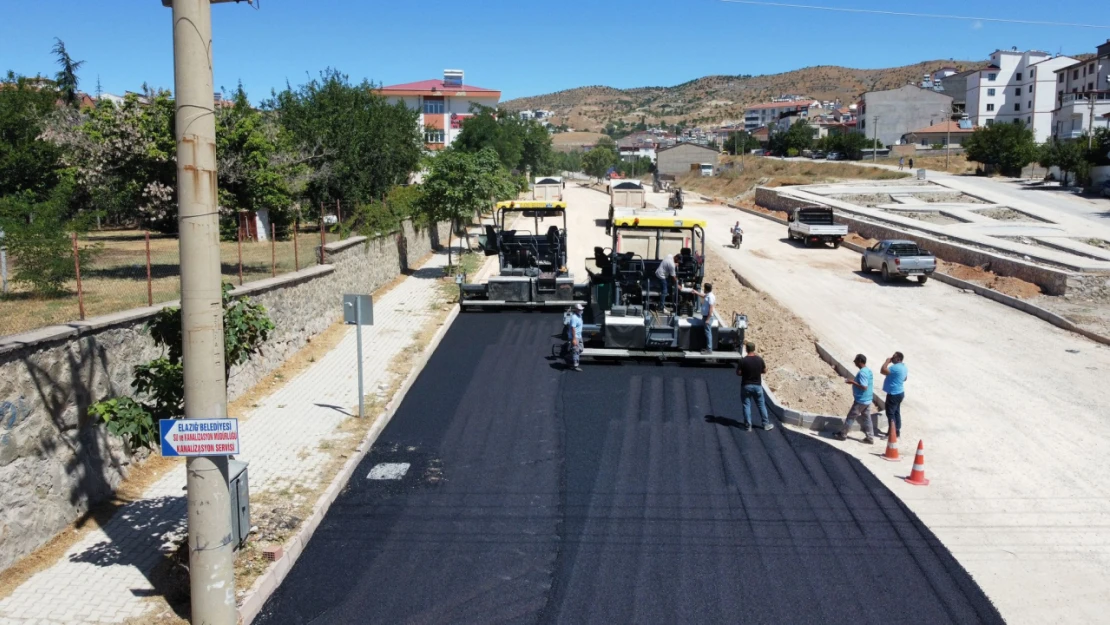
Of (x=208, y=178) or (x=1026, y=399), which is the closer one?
(x=208, y=178)

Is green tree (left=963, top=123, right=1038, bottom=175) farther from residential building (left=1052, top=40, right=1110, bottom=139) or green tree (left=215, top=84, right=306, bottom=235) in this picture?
green tree (left=215, top=84, right=306, bottom=235)

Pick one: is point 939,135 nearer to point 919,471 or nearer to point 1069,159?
point 1069,159

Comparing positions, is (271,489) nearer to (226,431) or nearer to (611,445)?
(226,431)

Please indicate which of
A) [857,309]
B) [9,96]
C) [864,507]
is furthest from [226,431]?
[9,96]

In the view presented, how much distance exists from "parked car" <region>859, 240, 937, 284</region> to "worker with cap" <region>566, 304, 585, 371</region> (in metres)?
16.2

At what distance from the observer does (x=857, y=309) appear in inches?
964

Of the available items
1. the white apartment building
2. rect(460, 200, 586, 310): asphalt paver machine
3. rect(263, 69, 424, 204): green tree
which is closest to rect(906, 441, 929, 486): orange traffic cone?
rect(460, 200, 586, 310): asphalt paver machine

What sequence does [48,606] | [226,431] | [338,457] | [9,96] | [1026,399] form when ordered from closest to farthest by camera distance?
1. [226,431]
2. [48,606]
3. [338,457]
4. [1026,399]
5. [9,96]

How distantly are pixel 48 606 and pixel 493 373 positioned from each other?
29.5 ft

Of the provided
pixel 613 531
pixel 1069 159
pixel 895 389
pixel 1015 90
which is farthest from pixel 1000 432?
pixel 1015 90

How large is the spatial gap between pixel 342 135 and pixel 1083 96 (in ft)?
265

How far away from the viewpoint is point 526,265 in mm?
22594

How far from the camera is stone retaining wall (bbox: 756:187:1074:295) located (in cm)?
2536

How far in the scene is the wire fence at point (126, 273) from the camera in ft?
37.0
